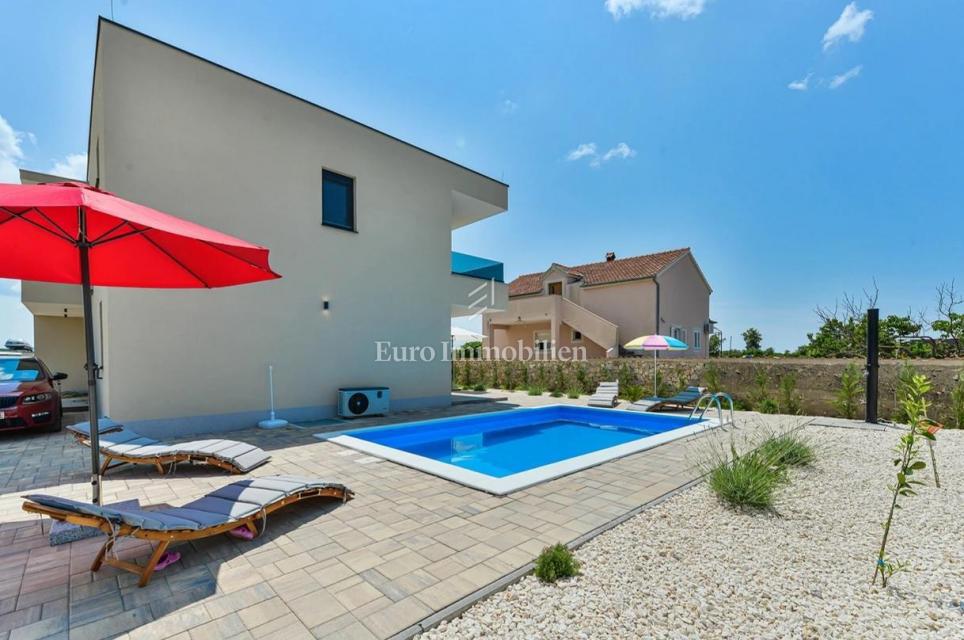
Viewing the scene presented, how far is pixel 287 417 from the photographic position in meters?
9.44

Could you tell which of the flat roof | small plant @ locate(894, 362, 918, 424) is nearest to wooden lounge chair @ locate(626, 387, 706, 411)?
small plant @ locate(894, 362, 918, 424)

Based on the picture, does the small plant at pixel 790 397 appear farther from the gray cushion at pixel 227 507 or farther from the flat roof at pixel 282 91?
the gray cushion at pixel 227 507

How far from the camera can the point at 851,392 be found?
10.8m

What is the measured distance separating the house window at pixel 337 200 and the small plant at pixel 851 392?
1361 centimetres

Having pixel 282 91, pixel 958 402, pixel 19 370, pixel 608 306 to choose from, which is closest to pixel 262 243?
pixel 282 91

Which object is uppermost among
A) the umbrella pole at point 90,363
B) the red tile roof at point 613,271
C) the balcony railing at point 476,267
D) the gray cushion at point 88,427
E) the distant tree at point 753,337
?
the red tile roof at point 613,271

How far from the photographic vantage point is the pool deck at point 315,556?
2.45 meters

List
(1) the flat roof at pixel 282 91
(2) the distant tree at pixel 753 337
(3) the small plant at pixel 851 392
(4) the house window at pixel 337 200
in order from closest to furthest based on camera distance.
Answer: (1) the flat roof at pixel 282 91 < (4) the house window at pixel 337 200 < (3) the small plant at pixel 851 392 < (2) the distant tree at pixel 753 337

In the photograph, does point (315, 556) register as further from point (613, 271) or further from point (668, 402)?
point (613, 271)

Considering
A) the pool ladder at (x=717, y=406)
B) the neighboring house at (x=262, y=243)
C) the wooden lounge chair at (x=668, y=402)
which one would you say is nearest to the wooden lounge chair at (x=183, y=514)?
the neighboring house at (x=262, y=243)

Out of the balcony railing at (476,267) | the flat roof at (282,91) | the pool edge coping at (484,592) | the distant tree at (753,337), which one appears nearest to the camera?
the pool edge coping at (484,592)

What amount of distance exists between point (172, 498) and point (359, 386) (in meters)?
6.10

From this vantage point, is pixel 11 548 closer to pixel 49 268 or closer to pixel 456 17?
pixel 49 268

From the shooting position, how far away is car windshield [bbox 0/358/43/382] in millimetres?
8727
